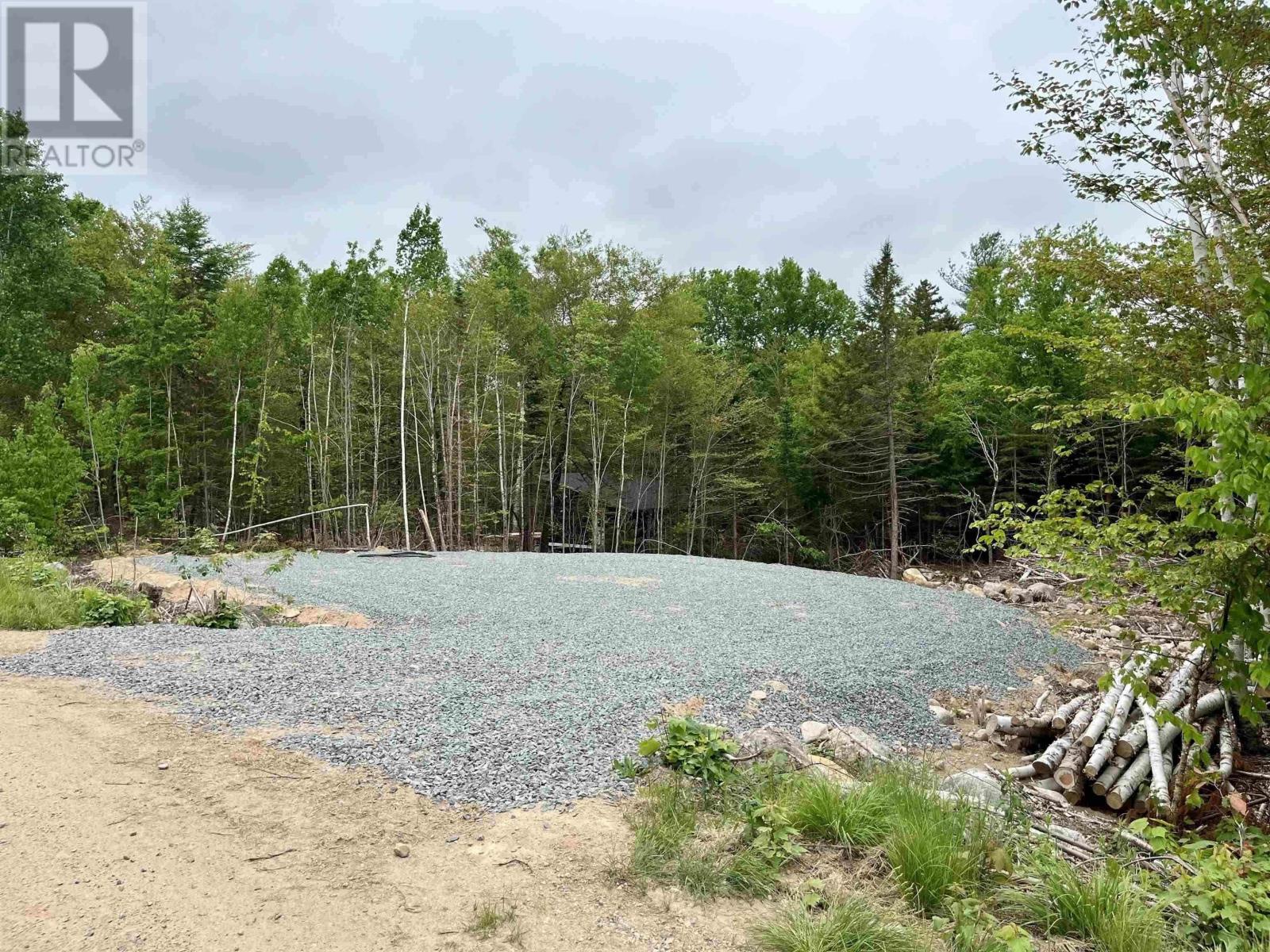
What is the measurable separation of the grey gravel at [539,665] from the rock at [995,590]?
5.49 ft

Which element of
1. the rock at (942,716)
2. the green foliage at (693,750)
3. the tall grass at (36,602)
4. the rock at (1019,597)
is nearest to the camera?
the green foliage at (693,750)

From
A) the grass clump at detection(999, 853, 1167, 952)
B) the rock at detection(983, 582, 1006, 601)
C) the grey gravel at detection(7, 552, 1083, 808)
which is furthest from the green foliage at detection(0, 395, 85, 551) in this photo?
the rock at detection(983, 582, 1006, 601)

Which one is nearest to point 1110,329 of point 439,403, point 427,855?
point 427,855

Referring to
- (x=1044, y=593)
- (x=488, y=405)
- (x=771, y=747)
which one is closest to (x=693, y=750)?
(x=771, y=747)

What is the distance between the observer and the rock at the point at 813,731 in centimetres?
355

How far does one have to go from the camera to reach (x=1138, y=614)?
656 centimetres

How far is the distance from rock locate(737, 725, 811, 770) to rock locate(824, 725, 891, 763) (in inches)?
11.5

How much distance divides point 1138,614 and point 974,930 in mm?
6438

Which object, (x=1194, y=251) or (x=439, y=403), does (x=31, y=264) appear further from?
(x=1194, y=251)

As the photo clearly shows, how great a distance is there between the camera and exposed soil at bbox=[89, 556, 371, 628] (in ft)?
19.3

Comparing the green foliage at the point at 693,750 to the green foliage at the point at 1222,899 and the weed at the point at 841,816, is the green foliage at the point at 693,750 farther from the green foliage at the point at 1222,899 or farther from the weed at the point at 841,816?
the green foliage at the point at 1222,899

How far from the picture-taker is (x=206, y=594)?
6.30 metres

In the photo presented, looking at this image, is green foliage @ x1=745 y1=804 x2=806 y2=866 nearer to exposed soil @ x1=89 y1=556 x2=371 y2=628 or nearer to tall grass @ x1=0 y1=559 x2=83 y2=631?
exposed soil @ x1=89 y1=556 x2=371 y2=628

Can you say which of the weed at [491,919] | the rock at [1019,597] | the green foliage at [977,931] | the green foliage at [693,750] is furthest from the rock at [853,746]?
the rock at [1019,597]
